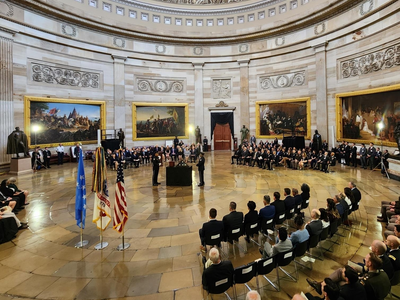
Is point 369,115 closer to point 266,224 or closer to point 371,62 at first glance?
point 371,62

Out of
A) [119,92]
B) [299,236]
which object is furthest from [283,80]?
[299,236]

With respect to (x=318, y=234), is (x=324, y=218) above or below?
above

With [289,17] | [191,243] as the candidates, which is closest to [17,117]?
[191,243]

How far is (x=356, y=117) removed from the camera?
17516mm

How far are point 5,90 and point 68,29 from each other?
7.76 m

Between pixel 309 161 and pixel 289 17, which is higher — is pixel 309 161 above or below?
below

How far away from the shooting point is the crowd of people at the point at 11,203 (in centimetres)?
627

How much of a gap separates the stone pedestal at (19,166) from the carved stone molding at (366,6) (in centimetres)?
2586

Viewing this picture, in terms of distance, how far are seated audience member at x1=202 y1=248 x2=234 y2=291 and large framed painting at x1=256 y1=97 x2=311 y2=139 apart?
2071cm

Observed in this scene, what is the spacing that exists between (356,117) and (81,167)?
19.4 m

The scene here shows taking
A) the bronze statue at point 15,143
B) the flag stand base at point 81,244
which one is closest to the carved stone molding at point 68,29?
the bronze statue at point 15,143

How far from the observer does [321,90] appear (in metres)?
20.2

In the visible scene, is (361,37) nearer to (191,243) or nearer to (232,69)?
(232,69)

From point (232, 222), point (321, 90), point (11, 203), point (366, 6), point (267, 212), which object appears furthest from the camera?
point (321, 90)
